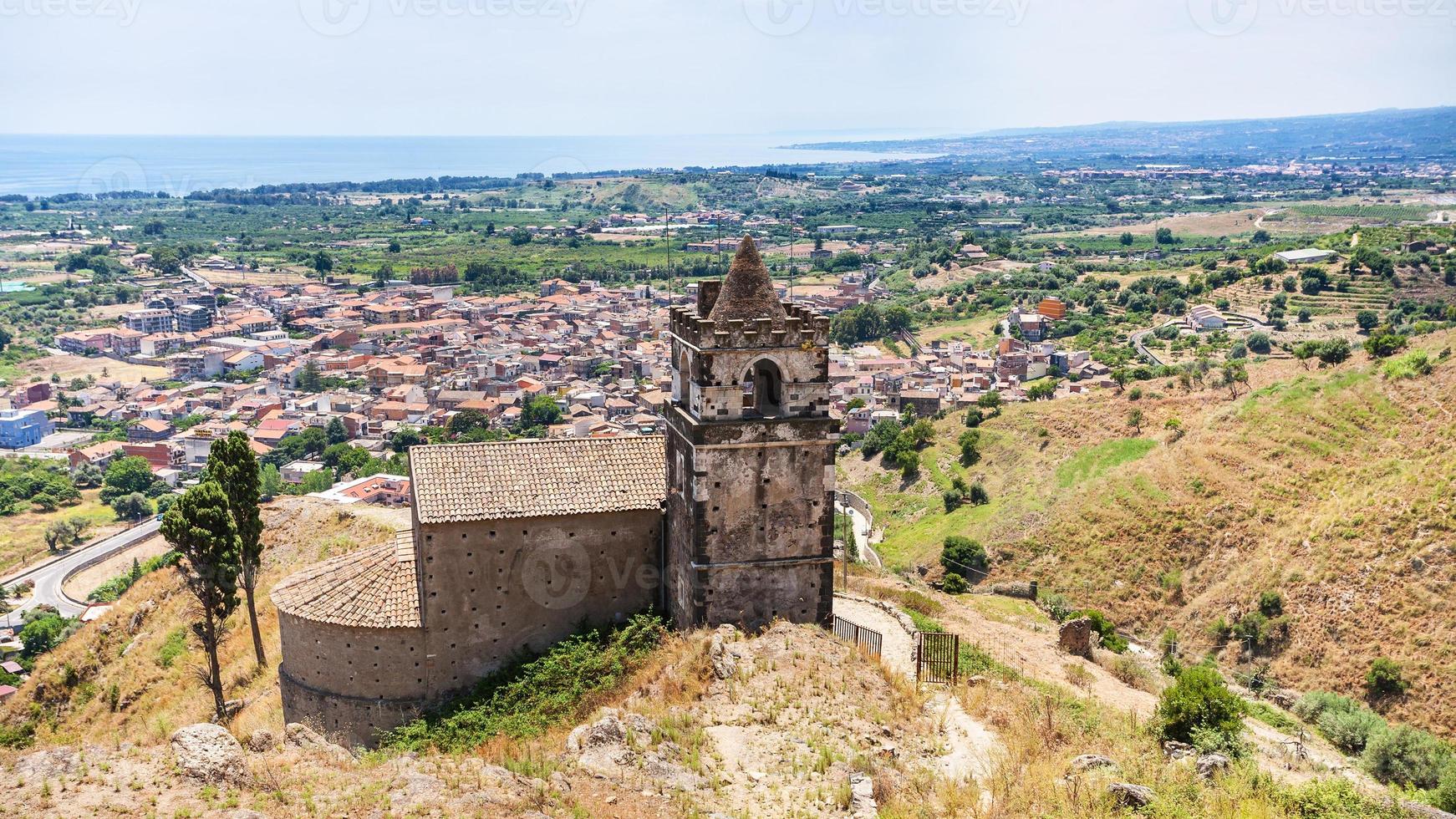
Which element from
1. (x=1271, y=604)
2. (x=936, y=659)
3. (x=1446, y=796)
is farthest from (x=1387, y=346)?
(x=936, y=659)

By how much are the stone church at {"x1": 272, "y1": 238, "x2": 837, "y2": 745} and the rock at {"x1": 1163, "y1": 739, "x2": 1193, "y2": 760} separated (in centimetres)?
703

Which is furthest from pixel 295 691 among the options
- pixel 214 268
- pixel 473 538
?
pixel 214 268

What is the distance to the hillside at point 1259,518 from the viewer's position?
33375 mm

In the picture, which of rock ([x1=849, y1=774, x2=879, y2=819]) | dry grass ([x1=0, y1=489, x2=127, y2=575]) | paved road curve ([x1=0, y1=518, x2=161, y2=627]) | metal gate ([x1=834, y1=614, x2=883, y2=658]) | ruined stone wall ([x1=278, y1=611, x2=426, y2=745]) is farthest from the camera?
dry grass ([x1=0, y1=489, x2=127, y2=575])

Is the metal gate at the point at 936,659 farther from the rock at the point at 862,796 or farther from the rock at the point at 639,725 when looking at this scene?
the rock at the point at 639,725

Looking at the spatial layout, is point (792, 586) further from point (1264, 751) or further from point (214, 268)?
point (214, 268)

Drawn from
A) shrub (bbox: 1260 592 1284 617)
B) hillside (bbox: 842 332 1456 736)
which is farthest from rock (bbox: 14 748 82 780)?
shrub (bbox: 1260 592 1284 617)

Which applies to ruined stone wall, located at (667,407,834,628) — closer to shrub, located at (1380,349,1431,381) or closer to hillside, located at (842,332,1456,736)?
hillside, located at (842,332,1456,736)

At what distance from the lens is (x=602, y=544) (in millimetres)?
23188

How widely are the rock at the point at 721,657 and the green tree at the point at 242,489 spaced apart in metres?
12.0

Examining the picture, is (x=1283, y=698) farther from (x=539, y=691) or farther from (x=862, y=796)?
(x=539, y=691)

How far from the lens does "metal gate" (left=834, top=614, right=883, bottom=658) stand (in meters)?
22.6

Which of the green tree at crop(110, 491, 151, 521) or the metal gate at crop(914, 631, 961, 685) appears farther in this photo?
the green tree at crop(110, 491, 151, 521)

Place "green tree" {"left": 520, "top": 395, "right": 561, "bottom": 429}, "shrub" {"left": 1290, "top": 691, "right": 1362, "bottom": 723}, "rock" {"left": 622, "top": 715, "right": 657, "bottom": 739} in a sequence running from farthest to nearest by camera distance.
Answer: "green tree" {"left": 520, "top": 395, "right": 561, "bottom": 429} → "shrub" {"left": 1290, "top": 691, "right": 1362, "bottom": 723} → "rock" {"left": 622, "top": 715, "right": 657, "bottom": 739}
